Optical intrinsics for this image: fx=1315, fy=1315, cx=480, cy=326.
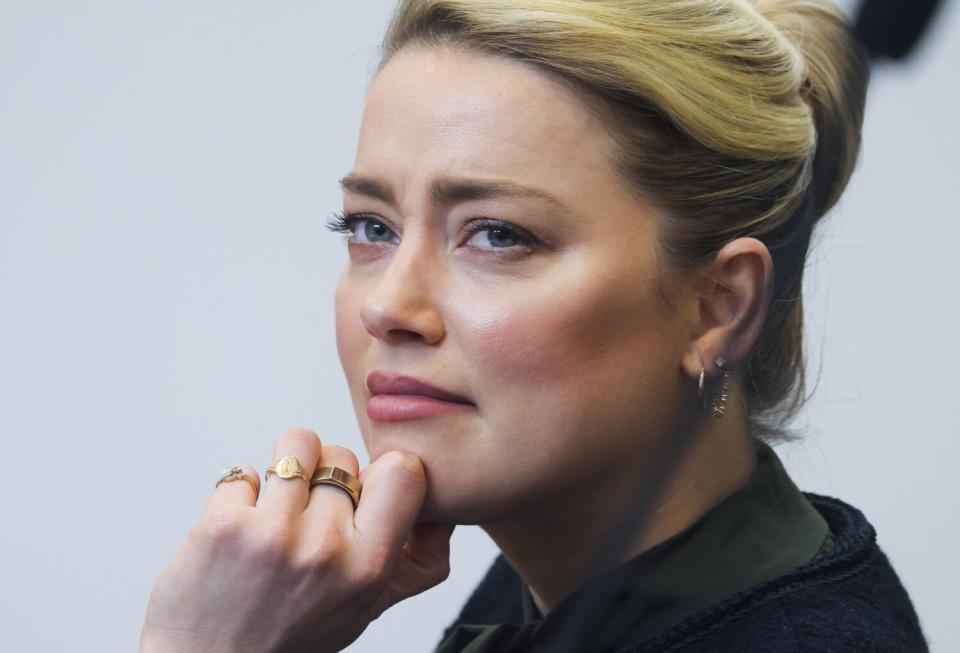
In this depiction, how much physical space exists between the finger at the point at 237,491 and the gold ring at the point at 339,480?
7 cm

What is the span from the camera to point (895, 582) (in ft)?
4.94

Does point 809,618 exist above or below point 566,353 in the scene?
below

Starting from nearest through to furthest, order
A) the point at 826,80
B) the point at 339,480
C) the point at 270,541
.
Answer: the point at 270,541 < the point at 339,480 < the point at 826,80

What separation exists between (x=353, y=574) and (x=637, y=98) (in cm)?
58

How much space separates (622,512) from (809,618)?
245 mm

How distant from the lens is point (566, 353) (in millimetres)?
1354

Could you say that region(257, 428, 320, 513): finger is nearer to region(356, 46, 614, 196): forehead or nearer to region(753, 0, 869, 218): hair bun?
region(356, 46, 614, 196): forehead

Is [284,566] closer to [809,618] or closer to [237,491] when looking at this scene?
[237,491]

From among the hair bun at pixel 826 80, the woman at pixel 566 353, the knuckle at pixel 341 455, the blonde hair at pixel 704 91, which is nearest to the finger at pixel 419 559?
the woman at pixel 566 353

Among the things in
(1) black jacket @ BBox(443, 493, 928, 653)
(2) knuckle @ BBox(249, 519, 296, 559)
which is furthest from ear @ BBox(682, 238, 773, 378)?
(2) knuckle @ BBox(249, 519, 296, 559)

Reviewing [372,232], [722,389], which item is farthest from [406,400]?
[722,389]

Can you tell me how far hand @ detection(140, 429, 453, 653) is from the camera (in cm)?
135

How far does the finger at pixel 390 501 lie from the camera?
138 cm

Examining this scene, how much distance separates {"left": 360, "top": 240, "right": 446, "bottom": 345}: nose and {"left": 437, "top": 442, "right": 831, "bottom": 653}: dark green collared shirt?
355mm
